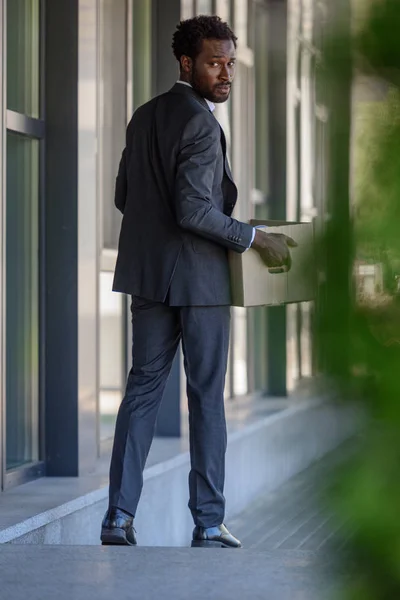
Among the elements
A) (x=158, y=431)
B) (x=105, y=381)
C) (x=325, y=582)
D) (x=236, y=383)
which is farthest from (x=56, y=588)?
(x=236, y=383)

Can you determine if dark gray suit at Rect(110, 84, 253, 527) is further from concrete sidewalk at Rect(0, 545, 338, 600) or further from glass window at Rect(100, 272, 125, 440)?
glass window at Rect(100, 272, 125, 440)

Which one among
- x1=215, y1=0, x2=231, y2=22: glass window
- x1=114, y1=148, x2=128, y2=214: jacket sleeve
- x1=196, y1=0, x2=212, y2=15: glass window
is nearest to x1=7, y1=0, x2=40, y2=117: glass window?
x1=114, y1=148, x2=128, y2=214: jacket sleeve

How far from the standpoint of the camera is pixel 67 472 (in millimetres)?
5051

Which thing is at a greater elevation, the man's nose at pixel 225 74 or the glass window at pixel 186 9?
the glass window at pixel 186 9

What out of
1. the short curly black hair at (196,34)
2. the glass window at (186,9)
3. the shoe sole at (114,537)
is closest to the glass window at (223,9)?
the glass window at (186,9)

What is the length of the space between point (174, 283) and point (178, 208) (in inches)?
10.3

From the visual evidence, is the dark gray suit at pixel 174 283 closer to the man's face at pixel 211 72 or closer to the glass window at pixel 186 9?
the man's face at pixel 211 72

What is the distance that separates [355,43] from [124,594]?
212 centimetres

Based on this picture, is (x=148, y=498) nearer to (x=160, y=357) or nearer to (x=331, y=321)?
(x=160, y=357)

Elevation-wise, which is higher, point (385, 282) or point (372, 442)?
point (385, 282)

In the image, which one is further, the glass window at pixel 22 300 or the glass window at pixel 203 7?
the glass window at pixel 203 7

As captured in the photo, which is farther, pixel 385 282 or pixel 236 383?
pixel 236 383

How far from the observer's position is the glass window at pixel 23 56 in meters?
4.78

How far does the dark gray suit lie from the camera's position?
12.9 ft
